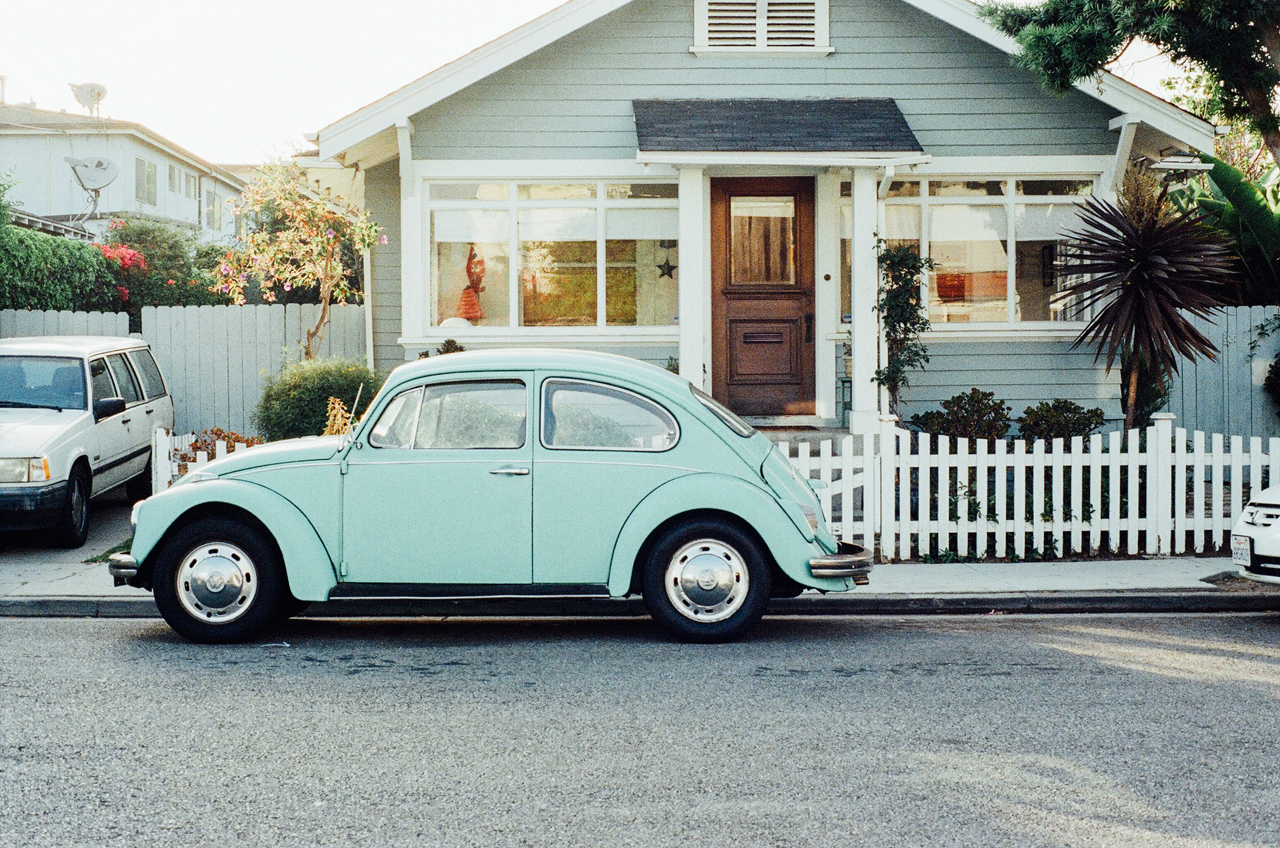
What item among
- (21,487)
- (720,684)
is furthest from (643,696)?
(21,487)

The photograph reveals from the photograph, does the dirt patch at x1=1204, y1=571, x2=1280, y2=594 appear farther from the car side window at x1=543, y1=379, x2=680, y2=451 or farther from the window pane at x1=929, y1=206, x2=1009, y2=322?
the window pane at x1=929, y1=206, x2=1009, y2=322

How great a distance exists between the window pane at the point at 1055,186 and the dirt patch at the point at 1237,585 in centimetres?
605

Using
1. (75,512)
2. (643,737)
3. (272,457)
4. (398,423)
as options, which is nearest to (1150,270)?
(398,423)

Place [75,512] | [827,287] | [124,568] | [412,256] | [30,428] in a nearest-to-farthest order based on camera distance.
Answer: [124,568] < [30,428] < [75,512] < [412,256] < [827,287]

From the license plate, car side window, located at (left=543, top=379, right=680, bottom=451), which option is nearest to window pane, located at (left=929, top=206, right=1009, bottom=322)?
the license plate

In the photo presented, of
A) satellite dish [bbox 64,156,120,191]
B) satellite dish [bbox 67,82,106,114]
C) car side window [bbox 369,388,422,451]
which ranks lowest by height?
car side window [bbox 369,388,422,451]

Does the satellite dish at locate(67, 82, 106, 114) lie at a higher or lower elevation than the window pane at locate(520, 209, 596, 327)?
higher

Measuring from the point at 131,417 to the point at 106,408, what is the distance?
2.99 ft

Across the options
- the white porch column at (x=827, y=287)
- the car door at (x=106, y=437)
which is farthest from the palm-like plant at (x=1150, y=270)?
the car door at (x=106, y=437)

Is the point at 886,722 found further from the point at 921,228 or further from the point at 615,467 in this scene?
the point at 921,228

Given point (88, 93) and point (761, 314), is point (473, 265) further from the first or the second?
point (88, 93)

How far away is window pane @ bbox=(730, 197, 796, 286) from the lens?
46.9 feet

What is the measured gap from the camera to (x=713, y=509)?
741 cm

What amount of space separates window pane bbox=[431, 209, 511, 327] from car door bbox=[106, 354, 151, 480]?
10.7ft
